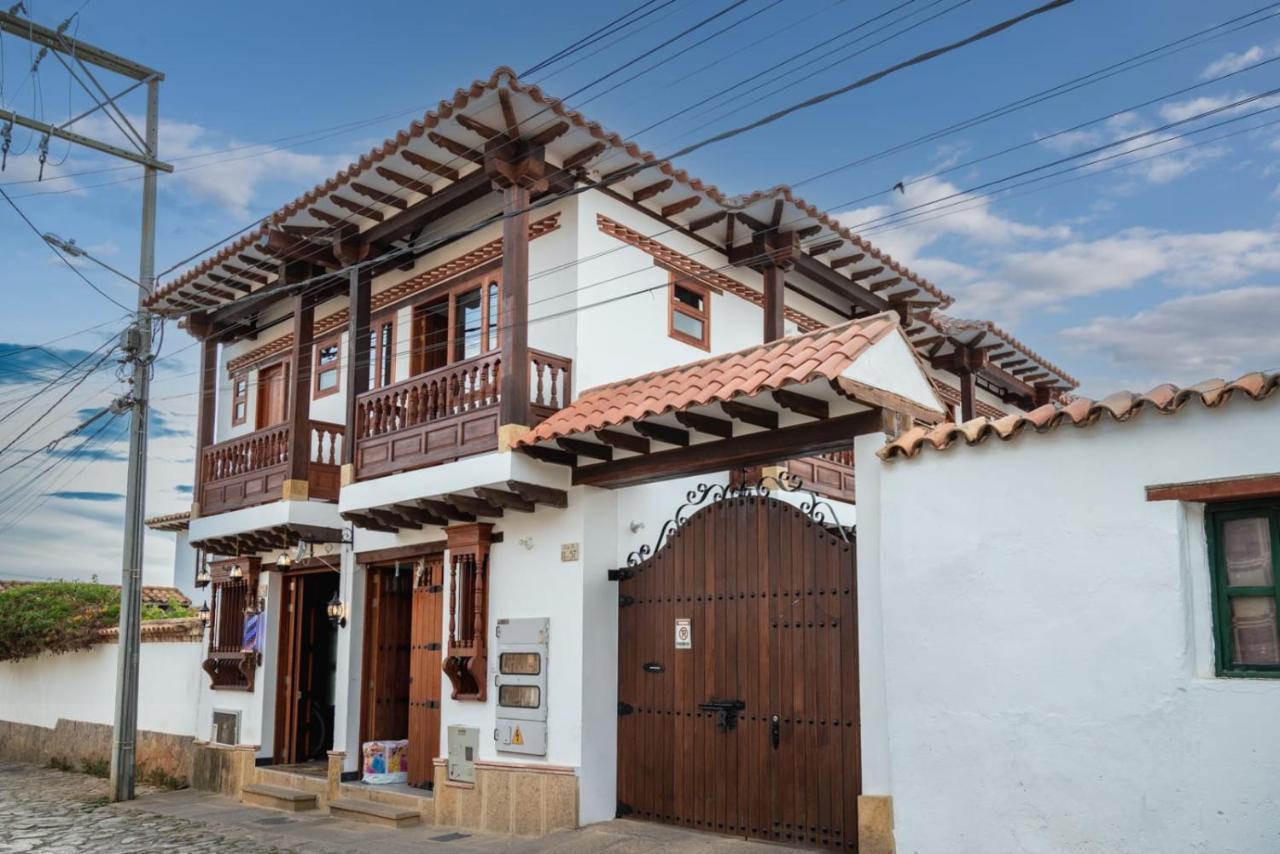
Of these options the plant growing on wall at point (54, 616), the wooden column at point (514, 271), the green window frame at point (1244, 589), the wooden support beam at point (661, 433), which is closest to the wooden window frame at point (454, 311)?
the wooden column at point (514, 271)

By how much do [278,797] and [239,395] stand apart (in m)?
6.42

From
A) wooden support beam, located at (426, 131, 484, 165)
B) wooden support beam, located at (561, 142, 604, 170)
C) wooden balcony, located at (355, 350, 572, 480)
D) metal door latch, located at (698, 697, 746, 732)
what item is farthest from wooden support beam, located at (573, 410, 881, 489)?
wooden support beam, located at (426, 131, 484, 165)

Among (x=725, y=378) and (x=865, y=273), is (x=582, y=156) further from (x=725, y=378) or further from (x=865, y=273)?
(x=865, y=273)

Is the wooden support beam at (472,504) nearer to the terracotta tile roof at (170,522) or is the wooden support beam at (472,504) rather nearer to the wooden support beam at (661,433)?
the wooden support beam at (661,433)

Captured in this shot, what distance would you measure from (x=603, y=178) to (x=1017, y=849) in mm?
7136

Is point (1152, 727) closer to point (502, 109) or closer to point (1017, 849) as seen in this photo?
point (1017, 849)

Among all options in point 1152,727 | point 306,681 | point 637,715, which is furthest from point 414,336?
point 1152,727

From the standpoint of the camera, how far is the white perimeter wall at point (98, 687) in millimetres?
15297

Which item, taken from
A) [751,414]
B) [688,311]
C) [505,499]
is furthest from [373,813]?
[688,311]

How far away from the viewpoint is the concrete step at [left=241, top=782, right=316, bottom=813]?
12.1 metres

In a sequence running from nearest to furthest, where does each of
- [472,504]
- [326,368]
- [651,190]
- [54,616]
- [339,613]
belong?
[472,504] → [651,190] → [339,613] → [326,368] → [54,616]

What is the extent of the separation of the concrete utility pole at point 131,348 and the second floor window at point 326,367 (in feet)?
6.73

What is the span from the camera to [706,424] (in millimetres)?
8773

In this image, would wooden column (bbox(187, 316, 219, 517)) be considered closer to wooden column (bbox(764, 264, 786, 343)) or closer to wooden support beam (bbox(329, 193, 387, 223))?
wooden support beam (bbox(329, 193, 387, 223))
